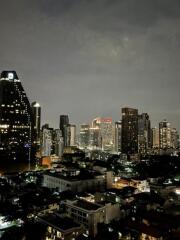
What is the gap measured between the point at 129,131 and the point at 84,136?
31635 mm

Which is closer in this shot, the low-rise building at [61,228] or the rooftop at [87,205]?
the low-rise building at [61,228]

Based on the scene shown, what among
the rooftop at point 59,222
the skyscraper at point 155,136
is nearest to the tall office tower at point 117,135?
the skyscraper at point 155,136

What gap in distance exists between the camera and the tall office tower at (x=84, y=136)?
10371 centimetres

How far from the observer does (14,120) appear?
48781 mm

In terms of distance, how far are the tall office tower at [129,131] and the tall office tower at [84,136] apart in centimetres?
2595

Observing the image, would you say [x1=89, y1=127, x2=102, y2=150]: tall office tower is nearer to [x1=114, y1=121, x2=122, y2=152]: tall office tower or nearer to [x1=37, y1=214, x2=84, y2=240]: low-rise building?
[x1=114, y1=121, x2=122, y2=152]: tall office tower

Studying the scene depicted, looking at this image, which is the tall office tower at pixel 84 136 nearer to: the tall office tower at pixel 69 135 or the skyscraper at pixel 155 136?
the tall office tower at pixel 69 135

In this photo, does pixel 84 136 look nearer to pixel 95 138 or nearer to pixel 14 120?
pixel 95 138

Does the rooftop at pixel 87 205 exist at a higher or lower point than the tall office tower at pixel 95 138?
lower

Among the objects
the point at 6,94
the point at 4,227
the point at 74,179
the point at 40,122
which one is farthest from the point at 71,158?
the point at 4,227

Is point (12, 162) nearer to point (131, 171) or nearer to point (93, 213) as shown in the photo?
point (131, 171)

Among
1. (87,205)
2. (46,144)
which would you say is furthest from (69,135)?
(87,205)

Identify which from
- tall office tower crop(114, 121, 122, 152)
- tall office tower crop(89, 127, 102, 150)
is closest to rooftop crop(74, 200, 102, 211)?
tall office tower crop(114, 121, 122, 152)

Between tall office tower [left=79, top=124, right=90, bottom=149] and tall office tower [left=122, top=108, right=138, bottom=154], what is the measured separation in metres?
25.9
